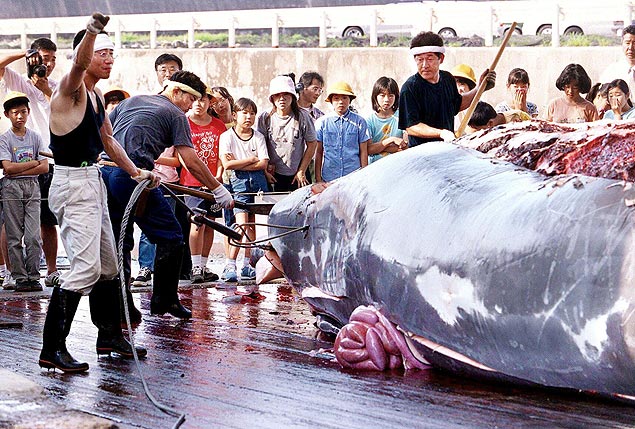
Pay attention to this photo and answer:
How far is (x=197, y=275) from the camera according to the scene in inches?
483

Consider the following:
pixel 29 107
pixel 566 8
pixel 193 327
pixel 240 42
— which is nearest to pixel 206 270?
pixel 29 107

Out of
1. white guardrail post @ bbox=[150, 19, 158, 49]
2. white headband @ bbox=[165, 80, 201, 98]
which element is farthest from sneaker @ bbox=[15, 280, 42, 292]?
white guardrail post @ bbox=[150, 19, 158, 49]

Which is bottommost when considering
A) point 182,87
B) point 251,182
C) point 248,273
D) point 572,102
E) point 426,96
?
point 248,273

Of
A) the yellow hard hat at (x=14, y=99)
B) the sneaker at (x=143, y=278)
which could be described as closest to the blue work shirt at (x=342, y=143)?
the sneaker at (x=143, y=278)

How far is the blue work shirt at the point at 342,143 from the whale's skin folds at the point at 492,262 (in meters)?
4.53

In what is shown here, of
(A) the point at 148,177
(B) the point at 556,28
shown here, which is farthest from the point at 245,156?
(B) the point at 556,28

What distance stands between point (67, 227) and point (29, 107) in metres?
5.33

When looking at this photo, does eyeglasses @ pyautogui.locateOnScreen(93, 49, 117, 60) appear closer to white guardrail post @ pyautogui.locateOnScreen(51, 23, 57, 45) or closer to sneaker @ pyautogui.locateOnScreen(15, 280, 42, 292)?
sneaker @ pyautogui.locateOnScreen(15, 280, 42, 292)

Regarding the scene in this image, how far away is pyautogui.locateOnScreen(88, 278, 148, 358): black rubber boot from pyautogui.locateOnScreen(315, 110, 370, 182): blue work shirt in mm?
5140

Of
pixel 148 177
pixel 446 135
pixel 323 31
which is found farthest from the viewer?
pixel 323 31

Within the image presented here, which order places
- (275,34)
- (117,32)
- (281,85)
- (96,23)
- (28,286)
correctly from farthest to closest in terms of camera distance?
(117,32) < (275,34) < (281,85) < (28,286) < (96,23)

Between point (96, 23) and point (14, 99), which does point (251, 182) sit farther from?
point (96, 23)

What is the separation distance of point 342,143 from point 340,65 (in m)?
11.9

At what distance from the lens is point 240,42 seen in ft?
93.3
